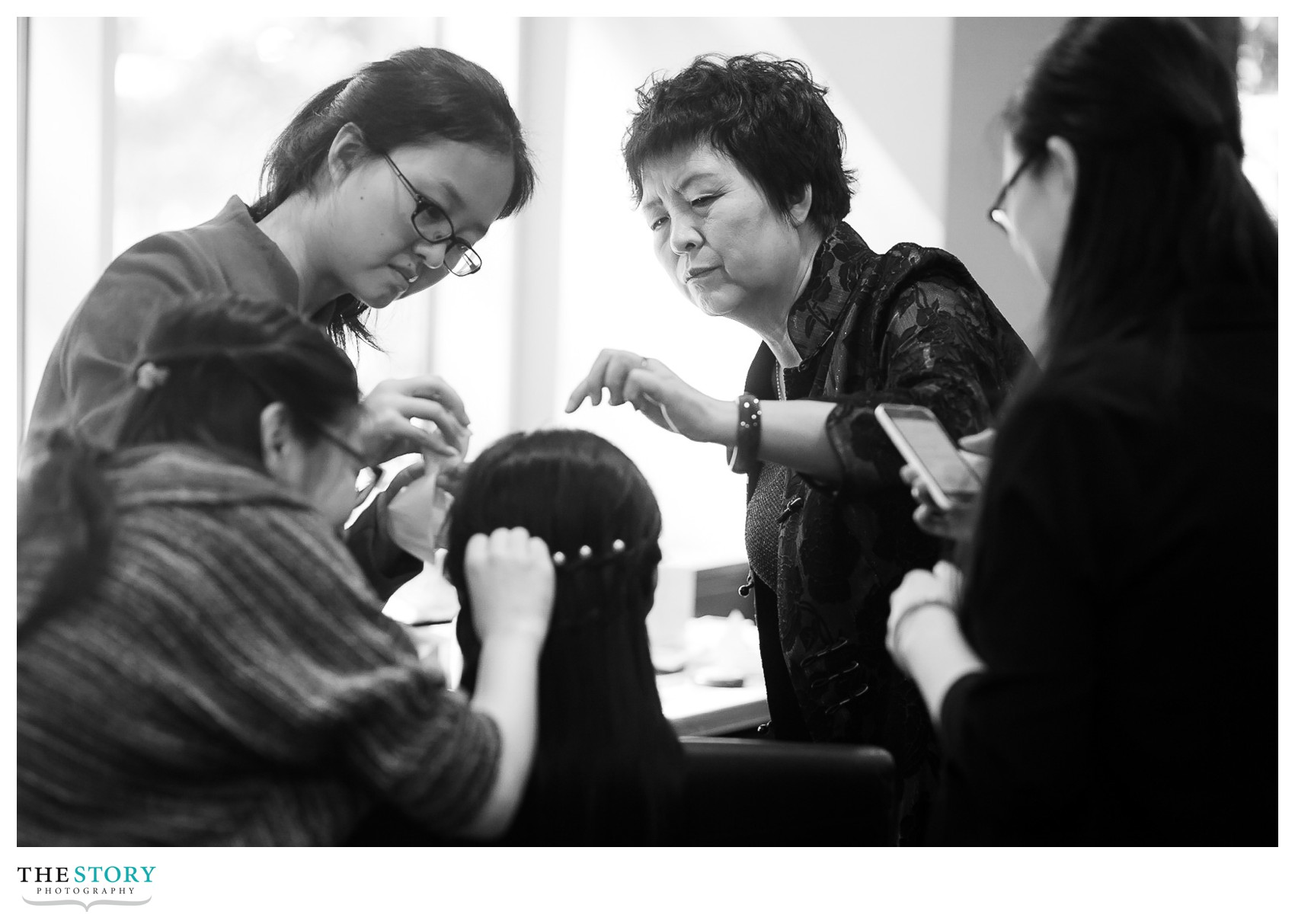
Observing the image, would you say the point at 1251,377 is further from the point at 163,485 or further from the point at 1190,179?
the point at 163,485

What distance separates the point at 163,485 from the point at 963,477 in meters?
0.66

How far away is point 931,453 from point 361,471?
0.55m

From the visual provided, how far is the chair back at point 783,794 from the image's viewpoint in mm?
1159

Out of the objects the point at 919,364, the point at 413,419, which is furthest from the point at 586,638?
the point at 919,364

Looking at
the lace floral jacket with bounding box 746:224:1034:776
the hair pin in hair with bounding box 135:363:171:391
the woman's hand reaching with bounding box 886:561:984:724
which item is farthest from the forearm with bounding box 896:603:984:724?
the hair pin in hair with bounding box 135:363:171:391

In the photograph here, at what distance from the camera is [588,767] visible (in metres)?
1.12

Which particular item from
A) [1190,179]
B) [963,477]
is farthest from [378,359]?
[1190,179]

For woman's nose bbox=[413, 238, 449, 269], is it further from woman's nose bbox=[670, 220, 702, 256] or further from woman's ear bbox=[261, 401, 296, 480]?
woman's ear bbox=[261, 401, 296, 480]

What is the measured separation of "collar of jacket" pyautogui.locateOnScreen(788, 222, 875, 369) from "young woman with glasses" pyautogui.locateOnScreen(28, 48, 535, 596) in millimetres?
356

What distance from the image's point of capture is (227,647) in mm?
932

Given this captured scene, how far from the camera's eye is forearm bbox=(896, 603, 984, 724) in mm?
970

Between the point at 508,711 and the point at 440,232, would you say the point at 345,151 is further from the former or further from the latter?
the point at 508,711
